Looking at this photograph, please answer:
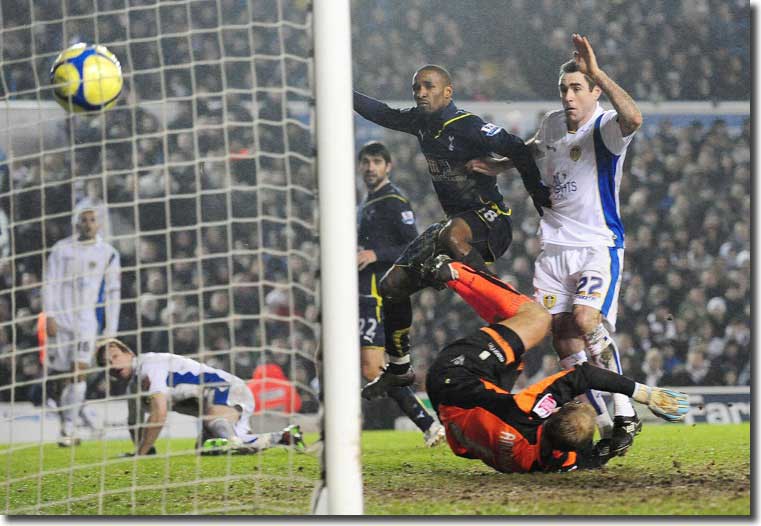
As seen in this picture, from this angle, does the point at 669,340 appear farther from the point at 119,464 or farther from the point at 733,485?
the point at 119,464

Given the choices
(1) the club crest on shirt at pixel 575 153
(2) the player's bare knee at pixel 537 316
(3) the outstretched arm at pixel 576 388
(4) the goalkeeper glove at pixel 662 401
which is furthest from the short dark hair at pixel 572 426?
(1) the club crest on shirt at pixel 575 153

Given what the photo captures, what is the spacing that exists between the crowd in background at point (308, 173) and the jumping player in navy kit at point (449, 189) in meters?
0.10

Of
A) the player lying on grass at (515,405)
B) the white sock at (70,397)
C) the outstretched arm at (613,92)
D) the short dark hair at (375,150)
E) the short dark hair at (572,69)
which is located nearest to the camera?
the player lying on grass at (515,405)

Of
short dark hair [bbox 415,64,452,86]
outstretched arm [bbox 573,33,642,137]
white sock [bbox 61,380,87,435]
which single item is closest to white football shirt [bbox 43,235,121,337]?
white sock [bbox 61,380,87,435]

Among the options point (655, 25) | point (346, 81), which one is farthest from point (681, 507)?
point (655, 25)

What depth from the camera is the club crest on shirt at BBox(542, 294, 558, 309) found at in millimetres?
4668

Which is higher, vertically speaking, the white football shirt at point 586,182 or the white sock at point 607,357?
the white football shirt at point 586,182

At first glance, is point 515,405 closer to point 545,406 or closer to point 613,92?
point 545,406

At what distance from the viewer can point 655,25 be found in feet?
18.6

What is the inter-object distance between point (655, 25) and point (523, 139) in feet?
4.71

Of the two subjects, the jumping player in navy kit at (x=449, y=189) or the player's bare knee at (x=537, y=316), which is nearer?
the player's bare knee at (x=537, y=316)

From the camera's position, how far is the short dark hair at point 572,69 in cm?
475

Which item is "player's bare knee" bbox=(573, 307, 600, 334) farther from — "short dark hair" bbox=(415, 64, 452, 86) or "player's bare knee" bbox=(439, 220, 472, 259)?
"short dark hair" bbox=(415, 64, 452, 86)

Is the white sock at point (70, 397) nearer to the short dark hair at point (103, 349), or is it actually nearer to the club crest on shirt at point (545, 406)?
the short dark hair at point (103, 349)
